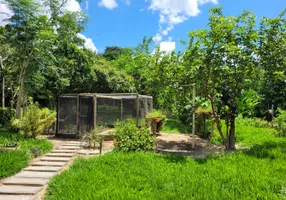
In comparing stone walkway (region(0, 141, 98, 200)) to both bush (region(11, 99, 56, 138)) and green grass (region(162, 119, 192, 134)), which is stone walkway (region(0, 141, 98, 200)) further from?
green grass (region(162, 119, 192, 134))

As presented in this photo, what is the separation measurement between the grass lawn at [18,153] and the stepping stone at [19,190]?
62 cm

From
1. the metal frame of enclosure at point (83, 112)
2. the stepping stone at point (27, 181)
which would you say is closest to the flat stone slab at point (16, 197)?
the stepping stone at point (27, 181)

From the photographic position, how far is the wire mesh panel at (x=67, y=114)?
9.38 metres

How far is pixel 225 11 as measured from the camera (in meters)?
7.30

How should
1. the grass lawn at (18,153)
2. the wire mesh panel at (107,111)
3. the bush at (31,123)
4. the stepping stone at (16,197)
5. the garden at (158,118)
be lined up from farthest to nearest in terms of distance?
the wire mesh panel at (107,111), the bush at (31,123), the grass lawn at (18,153), the garden at (158,118), the stepping stone at (16,197)

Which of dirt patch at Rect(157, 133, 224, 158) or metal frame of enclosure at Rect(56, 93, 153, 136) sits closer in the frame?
dirt patch at Rect(157, 133, 224, 158)

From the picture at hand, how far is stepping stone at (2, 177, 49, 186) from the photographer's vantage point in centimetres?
450

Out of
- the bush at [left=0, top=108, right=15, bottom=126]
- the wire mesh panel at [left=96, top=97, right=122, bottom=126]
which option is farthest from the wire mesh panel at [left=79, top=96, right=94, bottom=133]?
the bush at [left=0, top=108, right=15, bottom=126]

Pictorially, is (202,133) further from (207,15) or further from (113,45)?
(113,45)

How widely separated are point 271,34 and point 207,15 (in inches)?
74.9

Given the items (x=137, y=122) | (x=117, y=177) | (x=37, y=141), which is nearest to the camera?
(x=117, y=177)

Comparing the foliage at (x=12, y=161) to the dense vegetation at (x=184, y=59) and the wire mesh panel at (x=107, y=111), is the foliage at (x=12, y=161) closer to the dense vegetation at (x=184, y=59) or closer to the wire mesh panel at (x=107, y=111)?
the wire mesh panel at (x=107, y=111)

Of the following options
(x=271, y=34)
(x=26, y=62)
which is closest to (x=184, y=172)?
(x=271, y=34)

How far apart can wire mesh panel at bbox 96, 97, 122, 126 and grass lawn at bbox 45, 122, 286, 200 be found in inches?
149
